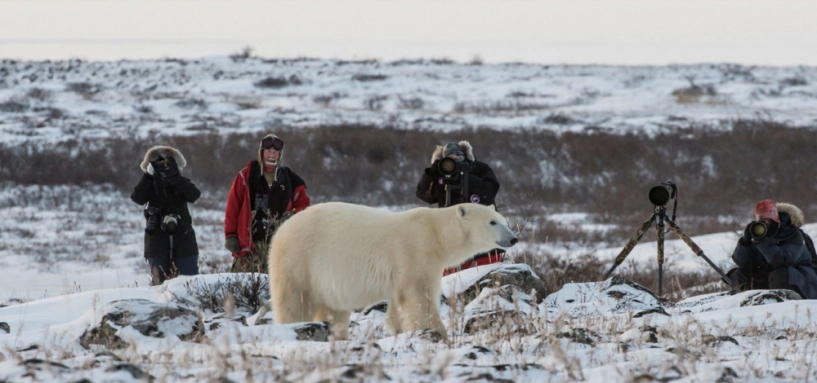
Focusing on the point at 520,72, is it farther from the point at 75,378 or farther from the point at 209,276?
the point at 75,378

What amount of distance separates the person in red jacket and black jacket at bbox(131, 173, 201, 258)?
0.43m

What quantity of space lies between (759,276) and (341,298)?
415 cm

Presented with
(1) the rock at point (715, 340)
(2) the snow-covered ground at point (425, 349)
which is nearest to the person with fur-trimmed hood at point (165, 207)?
(2) the snow-covered ground at point (425, 349)

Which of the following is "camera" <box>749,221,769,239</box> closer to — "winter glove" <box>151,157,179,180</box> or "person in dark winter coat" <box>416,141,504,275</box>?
"person in dark winter coat" <box>416,141,504,275</box>

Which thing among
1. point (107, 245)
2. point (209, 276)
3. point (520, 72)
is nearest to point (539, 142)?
point (107, 245)

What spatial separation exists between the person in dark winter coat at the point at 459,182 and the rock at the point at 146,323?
3.15m

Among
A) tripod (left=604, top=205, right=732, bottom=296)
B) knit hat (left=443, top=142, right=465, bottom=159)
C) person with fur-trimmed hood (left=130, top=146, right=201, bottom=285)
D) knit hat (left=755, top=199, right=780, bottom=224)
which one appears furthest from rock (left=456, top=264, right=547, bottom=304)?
person with fur-trimmed hood (left=130, top=146, right=201, bottom=285)

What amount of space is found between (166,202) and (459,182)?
8.20 feet

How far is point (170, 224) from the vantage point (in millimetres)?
6535

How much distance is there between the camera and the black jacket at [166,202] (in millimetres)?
6645

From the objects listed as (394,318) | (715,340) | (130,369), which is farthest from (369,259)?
(715,340)

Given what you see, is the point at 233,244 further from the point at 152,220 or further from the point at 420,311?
the point at 420,311

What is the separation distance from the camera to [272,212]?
656cm

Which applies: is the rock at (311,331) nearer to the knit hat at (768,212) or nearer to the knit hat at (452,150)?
the knit hat at (452,150)
